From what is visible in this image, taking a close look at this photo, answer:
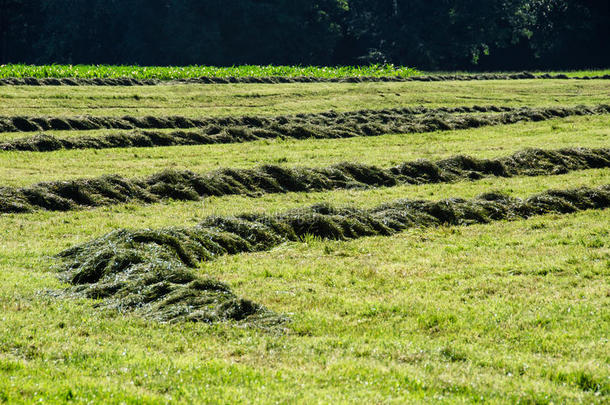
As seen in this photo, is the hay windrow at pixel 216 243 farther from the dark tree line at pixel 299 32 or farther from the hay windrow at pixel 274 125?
the dark tree line at pixel 299 32

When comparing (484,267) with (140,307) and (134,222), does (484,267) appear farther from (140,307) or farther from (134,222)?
(134,222)

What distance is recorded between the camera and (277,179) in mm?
21141

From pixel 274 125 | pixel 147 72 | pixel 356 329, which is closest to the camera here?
pixel 356 329

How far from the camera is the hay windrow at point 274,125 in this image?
27.0 m

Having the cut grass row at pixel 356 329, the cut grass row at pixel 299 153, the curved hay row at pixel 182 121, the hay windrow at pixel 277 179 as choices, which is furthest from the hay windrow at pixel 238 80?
the cut grass row at pixel 356 329

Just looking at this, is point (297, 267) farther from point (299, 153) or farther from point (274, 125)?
point (274, 125)

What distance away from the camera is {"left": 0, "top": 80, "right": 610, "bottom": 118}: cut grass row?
119 ft

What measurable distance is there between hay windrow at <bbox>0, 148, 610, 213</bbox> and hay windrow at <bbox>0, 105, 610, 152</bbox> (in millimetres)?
7910

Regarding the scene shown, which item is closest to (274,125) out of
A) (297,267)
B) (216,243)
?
(216,243)

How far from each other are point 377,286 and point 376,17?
259 ft

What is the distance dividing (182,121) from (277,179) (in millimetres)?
13090

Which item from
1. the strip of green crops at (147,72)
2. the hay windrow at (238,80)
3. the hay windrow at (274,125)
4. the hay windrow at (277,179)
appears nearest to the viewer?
the hay windrow at (277,179)

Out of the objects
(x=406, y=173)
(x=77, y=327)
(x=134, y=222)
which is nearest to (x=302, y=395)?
(x=77, y=327)

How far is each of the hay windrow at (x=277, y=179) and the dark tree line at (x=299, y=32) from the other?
60.6 meters
